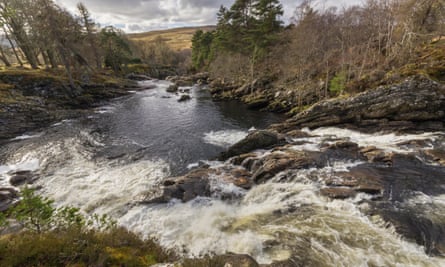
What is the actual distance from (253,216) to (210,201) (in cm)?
224

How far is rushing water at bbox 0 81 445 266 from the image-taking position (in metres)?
6.11

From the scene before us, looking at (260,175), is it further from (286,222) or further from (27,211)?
(27,211)

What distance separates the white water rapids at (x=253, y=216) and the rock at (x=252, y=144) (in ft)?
9.67

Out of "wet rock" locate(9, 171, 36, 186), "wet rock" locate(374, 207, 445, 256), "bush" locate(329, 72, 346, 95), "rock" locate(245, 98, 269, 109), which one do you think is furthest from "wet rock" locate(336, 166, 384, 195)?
"rock" locate(245, 98, 269, 109)

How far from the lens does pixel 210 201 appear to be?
9.28 m

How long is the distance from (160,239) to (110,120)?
20144 millimetres

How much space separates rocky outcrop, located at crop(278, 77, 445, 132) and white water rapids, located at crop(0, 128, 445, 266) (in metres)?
1.96

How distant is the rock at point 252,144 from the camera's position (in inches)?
555

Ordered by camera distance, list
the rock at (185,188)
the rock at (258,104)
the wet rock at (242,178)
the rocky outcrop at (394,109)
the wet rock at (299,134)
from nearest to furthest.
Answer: the rock at (185,188), the wet rock at (242,178), the rocky outcrop at (394,109), the wet rock at (299,134), the rock at (258,104)

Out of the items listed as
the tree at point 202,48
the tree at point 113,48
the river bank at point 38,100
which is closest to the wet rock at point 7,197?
the river bank at point 38,100

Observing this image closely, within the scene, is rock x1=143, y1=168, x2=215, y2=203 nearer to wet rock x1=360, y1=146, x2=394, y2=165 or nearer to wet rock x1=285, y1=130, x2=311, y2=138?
wet rock x1=285, y1=130, x2=311, y2=138

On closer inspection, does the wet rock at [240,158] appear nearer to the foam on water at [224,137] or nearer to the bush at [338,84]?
→ the foam on water at [224,137]

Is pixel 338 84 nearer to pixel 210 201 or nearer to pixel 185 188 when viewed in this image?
pixel 210 201

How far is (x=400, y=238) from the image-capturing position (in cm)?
625
